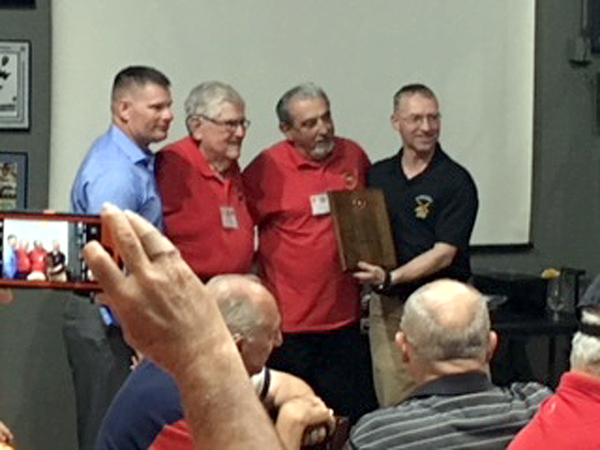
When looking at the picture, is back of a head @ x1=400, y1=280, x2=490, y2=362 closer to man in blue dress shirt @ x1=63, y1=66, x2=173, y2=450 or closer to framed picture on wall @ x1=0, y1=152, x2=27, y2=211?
man in blue dress shirt @ x1=63, y1=66, x2=173, y2=450

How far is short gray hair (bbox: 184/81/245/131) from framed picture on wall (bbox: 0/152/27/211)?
85 centimetres

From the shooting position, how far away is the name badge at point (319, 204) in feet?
15.6

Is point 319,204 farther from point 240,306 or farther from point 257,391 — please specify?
point 257,391

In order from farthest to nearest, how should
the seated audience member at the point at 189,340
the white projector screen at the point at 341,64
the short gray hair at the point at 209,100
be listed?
1. the white projector screen at the point at 341,64
2. the short gray hair at the point at 209,100
3. the seated audience member at the point at 189,340

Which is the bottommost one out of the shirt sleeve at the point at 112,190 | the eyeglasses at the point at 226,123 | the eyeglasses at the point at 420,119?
the shirt sleeve at the point at 112,190

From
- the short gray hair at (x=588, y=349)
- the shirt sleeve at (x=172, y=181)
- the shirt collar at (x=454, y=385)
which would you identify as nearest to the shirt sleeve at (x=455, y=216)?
the shirt sleeve at (x=172, y=181)

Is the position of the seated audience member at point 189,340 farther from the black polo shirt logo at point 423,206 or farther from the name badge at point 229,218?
the black polo shirt logo at point 423,206

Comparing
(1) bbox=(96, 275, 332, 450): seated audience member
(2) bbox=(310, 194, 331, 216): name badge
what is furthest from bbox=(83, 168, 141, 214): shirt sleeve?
(1) bbox=(96, 275, 332, 450): seated audience member

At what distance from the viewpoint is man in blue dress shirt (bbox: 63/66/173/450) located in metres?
4.15

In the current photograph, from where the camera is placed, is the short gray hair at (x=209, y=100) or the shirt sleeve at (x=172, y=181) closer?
the shirt sleeve at (x=172, y=181)

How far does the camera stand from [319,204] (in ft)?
15.6

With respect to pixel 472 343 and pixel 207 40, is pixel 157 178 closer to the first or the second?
pixel 207 40

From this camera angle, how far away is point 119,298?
94 centimetres

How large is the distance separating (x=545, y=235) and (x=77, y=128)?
2323mm
